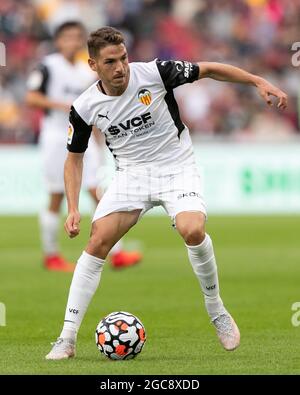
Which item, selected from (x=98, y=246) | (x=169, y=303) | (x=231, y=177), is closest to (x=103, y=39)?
(x=98, y=246)

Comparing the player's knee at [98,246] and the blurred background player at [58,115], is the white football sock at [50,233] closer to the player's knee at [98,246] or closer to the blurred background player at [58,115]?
the blurred background player at [58,115]

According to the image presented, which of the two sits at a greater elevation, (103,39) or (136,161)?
(103,39)

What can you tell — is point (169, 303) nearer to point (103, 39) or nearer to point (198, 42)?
point (103, 39)

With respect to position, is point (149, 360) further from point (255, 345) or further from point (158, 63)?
point (158, 63)

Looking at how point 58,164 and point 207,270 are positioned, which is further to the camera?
point 58,164

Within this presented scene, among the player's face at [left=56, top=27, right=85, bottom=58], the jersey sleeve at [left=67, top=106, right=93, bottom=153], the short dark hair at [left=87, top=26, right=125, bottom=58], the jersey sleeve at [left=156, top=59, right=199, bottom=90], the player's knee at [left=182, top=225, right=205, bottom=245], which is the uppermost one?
the player's face at [left=56, top=27, right=85, bottom=58]

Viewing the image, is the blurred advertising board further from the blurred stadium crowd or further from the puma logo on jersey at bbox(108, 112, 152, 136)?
the puma logo on jersey at bbox(108, 112, 152, 136)

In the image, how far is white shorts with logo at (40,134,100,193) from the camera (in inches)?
534

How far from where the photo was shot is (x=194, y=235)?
7.61m

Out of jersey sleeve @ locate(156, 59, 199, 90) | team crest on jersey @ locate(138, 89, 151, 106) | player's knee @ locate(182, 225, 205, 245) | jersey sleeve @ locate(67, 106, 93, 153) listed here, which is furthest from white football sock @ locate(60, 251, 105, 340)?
jersey sleeve @ locate(156, 59, 199, 90)

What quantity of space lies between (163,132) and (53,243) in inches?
240

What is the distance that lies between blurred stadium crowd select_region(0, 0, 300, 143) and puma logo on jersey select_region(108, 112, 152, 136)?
15.1 metres

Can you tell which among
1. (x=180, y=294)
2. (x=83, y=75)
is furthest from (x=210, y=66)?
(x=83, y=75)

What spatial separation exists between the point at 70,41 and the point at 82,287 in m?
6.48
